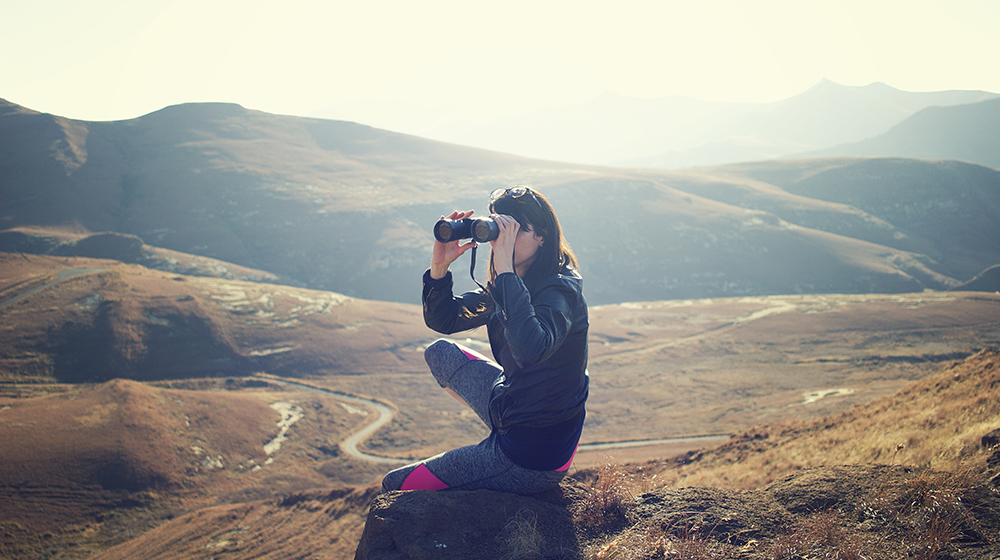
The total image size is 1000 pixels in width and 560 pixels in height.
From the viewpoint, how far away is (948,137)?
130m

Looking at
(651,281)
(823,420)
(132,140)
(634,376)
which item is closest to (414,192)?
(651,281)

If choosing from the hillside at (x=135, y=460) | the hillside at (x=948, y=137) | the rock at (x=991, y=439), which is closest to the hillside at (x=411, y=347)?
the hillside at (x=135, y=460)

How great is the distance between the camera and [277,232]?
161 ft

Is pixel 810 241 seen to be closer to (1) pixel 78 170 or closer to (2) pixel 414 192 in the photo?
(2) pixel 414 192

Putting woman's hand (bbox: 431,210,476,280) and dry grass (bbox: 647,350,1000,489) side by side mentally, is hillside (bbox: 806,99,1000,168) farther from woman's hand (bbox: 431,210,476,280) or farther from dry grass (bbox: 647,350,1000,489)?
woman's hand (bbox: 431,210,476,280)

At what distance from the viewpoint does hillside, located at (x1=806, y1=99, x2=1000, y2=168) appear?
122 m

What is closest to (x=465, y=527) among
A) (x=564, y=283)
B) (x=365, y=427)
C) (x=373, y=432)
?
(x=564, y=283)

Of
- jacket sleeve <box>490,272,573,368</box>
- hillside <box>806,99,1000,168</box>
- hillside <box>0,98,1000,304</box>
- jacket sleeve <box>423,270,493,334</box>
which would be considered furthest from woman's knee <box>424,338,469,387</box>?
hillside <box>806,99,1000,168</box>

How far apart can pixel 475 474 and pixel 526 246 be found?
4.53ft

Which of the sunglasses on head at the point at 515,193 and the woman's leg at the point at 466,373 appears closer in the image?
the sunglasses on head at the point at 515,193

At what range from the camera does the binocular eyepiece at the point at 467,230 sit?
2.61 meters

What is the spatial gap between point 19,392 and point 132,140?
211ft

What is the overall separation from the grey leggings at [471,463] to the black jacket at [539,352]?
0.88 feet

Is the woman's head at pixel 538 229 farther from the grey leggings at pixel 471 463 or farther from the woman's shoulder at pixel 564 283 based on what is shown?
the grey leggings at pixel 471 463
